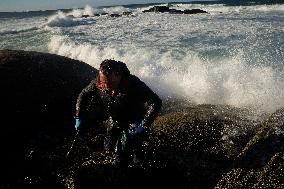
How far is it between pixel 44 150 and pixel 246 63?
25.0 feet

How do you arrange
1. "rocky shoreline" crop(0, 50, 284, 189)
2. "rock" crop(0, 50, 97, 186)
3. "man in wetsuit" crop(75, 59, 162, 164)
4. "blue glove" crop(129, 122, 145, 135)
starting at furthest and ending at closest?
"rock" crop(0, 50, 97, 186) → "blue glove" crop(129, 122, 145, 135) → "man in wetsuit" crop(75, 59, 162, 164) → "rocky shoreline" crop(0, 50, 284, 189)

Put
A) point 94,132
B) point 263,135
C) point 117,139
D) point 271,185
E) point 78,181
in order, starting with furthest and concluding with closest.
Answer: point 94,132 → point 117,139 → point 263,135 → point 78,181 → point 271,185

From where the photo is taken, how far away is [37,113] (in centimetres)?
574

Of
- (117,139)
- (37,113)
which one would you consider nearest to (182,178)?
(117,139)

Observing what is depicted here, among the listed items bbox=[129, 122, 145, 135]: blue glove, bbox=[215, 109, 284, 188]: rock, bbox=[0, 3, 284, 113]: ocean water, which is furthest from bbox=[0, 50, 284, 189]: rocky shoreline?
bbox=[0, 3, 284, 113]: ocean water

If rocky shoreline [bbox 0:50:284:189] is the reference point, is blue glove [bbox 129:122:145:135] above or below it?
above

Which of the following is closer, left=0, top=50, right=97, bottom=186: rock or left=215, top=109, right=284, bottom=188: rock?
left=215, top=109, right=284, bottom=188: rock

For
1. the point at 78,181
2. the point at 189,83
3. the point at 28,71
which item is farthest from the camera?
the point at 189,83

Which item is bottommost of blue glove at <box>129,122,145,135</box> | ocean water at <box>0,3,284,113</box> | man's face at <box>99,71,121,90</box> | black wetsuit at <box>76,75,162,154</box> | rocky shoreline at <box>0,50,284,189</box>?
ocean water at <box>0,3,284,113</box>

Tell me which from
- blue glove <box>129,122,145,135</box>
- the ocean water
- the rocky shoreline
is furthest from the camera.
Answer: the ocean water

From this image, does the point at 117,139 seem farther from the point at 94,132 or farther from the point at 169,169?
the point at 94,132

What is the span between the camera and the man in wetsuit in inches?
153

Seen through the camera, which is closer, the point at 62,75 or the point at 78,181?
the point at 78,181

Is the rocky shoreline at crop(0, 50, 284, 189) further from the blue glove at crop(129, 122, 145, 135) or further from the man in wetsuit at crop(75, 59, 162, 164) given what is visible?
the blue glove at crop(129, 122, 145, 135)
